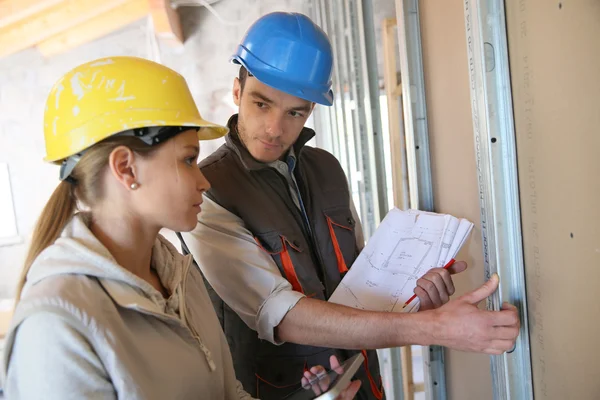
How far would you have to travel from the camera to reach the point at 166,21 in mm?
3967

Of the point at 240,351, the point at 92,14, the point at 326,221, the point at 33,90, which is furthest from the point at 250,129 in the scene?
the point at 33,90

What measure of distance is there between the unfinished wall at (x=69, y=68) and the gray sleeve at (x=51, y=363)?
3.98 metres

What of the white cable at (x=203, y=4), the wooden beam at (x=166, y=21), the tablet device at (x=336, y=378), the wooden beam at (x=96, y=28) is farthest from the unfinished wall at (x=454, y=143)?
the wooden beam at (x=96, y=28)

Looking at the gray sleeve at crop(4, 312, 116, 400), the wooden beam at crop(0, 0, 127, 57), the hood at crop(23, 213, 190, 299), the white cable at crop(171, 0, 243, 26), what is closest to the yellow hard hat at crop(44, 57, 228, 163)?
the hood at crop(23, 213, 190, 299)

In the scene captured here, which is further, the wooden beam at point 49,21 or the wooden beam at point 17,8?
the wooden beam at point 49,21

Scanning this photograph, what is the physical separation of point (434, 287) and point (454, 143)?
340mm

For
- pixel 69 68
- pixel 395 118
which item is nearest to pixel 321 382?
pixel 395 118

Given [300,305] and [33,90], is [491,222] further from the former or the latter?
[33,90]

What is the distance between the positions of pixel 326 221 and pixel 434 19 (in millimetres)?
559

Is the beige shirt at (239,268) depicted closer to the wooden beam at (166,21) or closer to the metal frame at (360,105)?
the metal frame at (360,105)

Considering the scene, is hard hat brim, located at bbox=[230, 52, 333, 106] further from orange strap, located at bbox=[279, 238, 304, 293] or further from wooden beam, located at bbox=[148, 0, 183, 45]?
wooden beam, located at bbox=[148, 0, 183, 45]

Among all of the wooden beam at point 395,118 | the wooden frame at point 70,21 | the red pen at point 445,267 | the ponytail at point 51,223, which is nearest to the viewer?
the ponytail at point 51,223

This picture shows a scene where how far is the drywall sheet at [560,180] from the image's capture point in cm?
62

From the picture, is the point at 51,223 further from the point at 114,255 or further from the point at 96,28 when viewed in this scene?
the point at 96,28
